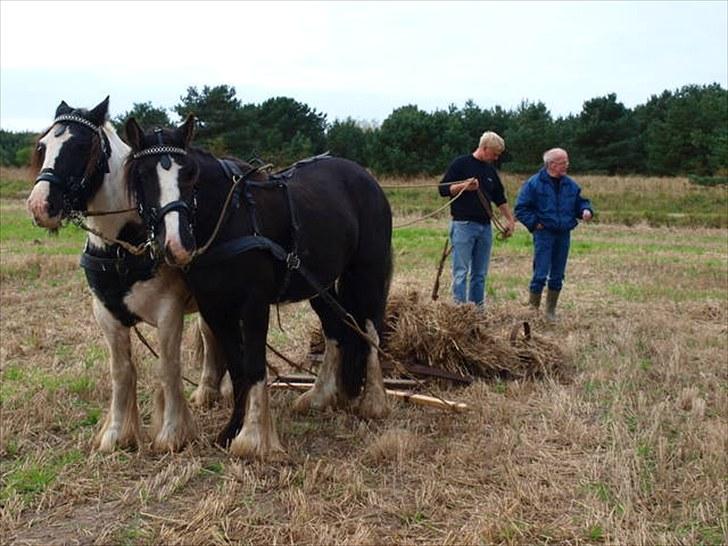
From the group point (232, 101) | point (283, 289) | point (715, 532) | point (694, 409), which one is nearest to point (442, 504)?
point (715, 532)

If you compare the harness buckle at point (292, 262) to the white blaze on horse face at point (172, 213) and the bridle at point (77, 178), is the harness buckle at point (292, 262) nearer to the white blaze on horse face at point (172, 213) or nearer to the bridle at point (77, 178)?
the white blaze on horse face at point (172, 213)

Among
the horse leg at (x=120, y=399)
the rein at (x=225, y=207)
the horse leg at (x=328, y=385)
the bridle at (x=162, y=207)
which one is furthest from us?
the horse leg at (x=328, y=385)

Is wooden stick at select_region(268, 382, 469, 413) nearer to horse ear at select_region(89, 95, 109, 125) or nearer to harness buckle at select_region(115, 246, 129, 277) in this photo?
harness buckle at select_region(115, 246, 129, 277)

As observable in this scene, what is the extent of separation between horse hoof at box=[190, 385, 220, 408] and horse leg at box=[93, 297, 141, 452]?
2.76 ft

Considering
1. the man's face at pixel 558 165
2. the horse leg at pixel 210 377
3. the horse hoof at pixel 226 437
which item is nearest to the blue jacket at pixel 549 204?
the man's face at pixel 558 165

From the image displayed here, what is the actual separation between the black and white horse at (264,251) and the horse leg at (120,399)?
0.53 m

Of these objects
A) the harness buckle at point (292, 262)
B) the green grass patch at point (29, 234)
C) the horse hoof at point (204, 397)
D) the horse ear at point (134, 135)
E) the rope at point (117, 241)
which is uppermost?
the horse ear at point (134, 135)

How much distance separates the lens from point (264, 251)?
4156mm

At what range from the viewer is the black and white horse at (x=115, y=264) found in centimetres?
373

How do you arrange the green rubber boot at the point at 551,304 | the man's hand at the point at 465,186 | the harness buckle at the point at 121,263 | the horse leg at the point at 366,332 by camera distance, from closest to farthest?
the harness buckle at the point at 121,263
the horse leg at the point at 366,332
the man's hand at the point at 465,186
the green rubber boot at the point at 551,304

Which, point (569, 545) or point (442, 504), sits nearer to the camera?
point (569, 545)

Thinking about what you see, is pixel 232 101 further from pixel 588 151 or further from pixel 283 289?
pixel 283 289

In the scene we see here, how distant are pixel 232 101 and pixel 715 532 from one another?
132 ft

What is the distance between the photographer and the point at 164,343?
13.9 feet
